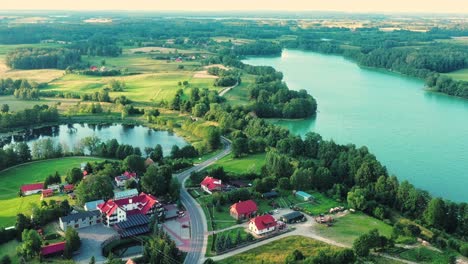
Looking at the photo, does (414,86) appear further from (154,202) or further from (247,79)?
(154,202)

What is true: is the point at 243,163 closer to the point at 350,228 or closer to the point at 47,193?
the point at 350,228

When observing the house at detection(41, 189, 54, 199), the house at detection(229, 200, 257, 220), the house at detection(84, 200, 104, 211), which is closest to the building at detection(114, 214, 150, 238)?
the house at detection(84, 200, 104, 211)

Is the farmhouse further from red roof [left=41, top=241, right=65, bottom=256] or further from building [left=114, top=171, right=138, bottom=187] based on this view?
red roof [left=41, top=241, right=65, bottom=256]

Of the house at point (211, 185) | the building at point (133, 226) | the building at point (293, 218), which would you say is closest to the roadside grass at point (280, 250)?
the building at point (293, 218)

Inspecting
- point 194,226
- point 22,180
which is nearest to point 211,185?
point 194,226

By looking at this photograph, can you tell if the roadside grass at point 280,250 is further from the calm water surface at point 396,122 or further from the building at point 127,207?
the calm water surface at point 396,122

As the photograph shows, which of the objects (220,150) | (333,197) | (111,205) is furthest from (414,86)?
(111,205)
